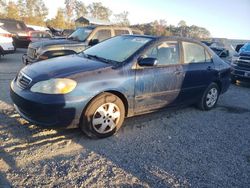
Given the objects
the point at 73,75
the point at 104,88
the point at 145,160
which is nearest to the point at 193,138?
the point at 145,160

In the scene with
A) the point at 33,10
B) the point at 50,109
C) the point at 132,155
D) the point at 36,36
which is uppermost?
the point at 33,10

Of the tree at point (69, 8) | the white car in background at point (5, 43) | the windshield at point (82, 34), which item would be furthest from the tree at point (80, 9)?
the windshield at point (82, 34)

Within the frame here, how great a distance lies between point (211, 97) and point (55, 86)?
4.12 m

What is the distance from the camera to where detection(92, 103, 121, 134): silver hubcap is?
4614mm

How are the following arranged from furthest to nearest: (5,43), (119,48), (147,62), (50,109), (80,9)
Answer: (80,9) → (5,43) → (119,48) → (147,62) → (50,109)

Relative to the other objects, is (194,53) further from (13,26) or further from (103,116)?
(13,26)

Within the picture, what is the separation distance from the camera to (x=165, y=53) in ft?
18.5

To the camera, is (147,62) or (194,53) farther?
(194,53)

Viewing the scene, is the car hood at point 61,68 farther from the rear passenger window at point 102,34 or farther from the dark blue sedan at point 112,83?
the rear passenger window at point 102,34

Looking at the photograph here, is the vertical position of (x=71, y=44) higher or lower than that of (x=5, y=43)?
higher

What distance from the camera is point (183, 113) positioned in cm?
655

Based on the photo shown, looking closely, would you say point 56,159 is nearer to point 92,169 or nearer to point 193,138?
point 92,169

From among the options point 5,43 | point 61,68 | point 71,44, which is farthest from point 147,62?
point 5,43

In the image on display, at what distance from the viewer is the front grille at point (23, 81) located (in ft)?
14.6
